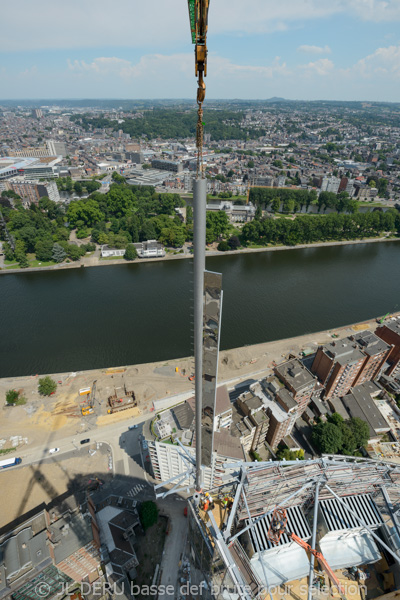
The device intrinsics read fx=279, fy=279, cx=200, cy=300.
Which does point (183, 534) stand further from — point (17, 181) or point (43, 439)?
point (17, 181)

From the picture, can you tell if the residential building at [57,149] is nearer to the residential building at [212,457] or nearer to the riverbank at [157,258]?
the riverbank at [157,258]

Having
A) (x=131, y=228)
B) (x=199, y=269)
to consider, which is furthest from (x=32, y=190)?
(x=199, y=269)

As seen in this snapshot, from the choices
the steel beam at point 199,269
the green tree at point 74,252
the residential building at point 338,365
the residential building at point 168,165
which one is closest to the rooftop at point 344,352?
the residential building at point 338,365

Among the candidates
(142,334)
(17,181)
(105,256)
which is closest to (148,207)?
(105,256)

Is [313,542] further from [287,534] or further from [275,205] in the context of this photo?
[275,205]

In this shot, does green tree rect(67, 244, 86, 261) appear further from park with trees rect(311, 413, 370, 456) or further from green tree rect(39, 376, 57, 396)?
park with trees rect(311, 413, 370, 456)

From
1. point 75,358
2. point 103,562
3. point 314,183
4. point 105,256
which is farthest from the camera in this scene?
point 314,183

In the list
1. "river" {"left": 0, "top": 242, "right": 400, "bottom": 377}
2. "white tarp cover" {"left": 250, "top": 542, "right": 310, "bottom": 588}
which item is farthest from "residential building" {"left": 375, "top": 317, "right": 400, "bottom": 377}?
"white tarp cover" {"left": 250, "top": 542, "right": 310, "bottom": 588}
